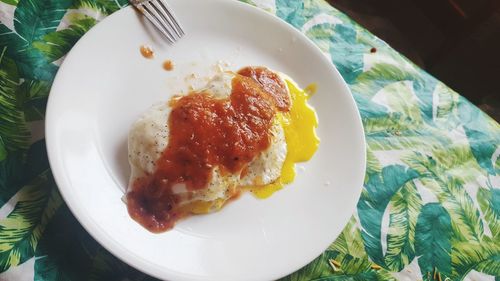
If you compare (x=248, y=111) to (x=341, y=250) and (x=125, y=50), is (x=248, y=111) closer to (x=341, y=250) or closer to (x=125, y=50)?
(x=125, y=50)

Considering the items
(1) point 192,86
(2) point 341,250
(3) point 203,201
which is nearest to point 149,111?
(1) point 192,86

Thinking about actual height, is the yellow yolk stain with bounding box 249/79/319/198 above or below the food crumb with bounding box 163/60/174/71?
below

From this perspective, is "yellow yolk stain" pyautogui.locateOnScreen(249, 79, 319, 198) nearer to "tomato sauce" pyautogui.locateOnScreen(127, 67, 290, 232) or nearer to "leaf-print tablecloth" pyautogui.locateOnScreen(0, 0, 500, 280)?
"tomato sauce" pyautogui.locateOnScreen(127, 67, 290, 232)

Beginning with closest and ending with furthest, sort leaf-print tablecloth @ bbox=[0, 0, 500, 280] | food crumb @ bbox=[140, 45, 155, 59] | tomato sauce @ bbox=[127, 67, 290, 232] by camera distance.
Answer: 1. leaf-print tablecloth @ bbox=[0, 0, 500, 280]
2. tomato sauce @ bbox=[127, 67, 290, 232]
3. food crumb @ bbox=[140, 45, 155, 59]

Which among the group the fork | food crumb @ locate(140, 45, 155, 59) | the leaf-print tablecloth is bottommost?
the leaf-print tablecloth

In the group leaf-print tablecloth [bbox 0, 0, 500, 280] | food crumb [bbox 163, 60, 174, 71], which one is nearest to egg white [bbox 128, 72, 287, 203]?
food crumb [bbox 163, 60, 174, 71]

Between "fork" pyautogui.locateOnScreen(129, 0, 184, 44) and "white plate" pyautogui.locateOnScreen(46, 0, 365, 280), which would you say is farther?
"fork" pyautogui.locateOnScreen(129, 0, 184, 44)

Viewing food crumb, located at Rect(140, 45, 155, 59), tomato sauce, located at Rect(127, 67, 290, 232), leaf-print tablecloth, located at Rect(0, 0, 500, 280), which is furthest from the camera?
food crumb, located at Rect(140, 45, 155, 59)
